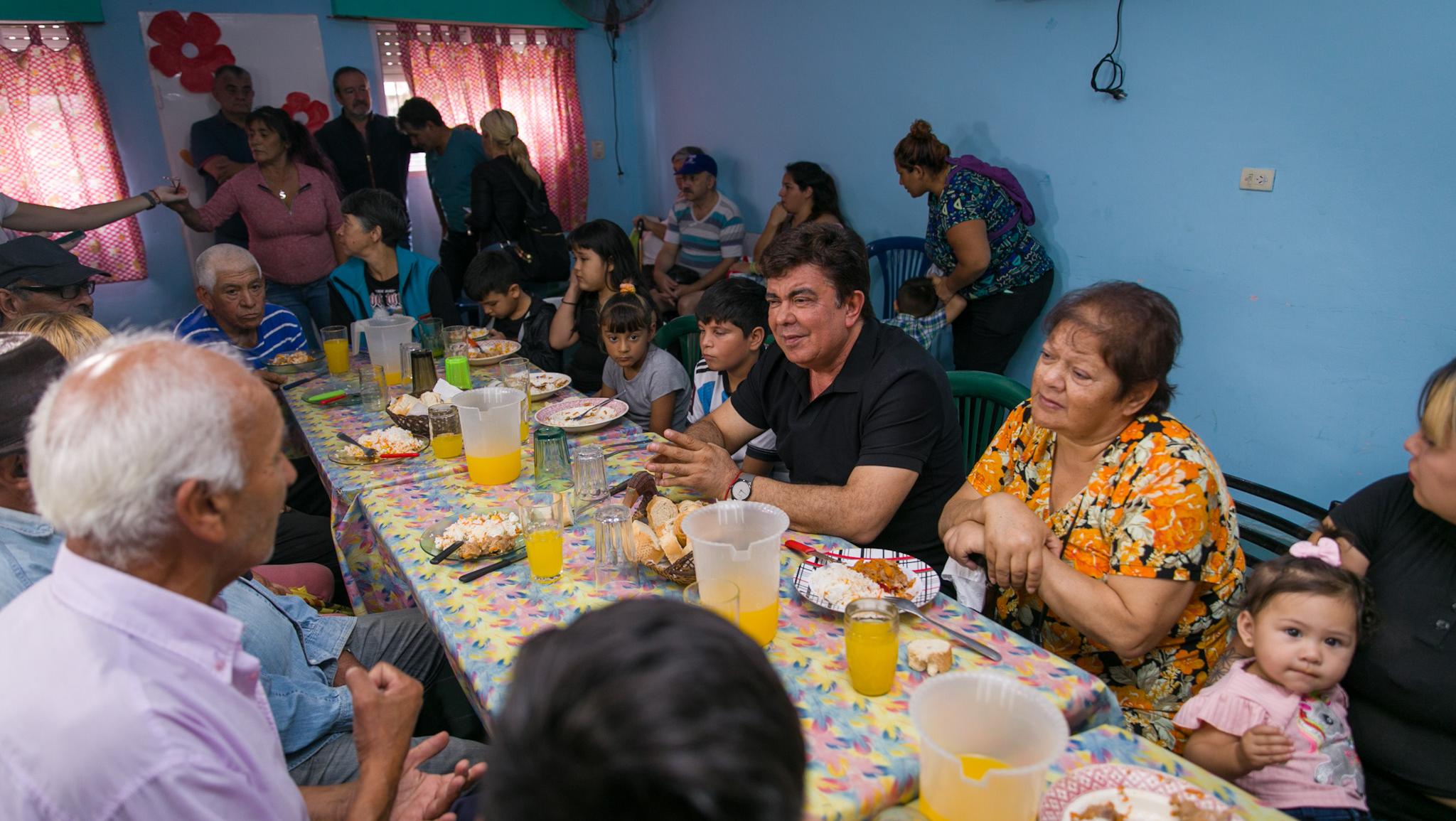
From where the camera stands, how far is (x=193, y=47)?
6.57 m

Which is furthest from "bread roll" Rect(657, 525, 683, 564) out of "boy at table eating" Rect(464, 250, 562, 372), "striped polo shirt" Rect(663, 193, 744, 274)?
"striped polo shirt" Rect(663, 193, 744, 274)

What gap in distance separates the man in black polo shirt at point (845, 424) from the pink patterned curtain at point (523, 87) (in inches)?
245

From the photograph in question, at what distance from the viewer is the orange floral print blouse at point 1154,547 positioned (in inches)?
65.6

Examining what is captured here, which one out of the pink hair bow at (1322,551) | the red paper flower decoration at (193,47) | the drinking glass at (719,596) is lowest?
the pink hair bow at (1322,551)

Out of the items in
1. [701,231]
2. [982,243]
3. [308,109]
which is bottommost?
[701,231]

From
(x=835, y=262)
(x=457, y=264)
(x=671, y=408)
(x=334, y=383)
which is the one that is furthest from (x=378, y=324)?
(x=457, y=264)

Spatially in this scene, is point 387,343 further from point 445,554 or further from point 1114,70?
point 1114,70

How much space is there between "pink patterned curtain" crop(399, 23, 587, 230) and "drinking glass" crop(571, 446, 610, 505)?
6.29 meters

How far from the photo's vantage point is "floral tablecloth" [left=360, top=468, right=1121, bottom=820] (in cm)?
125

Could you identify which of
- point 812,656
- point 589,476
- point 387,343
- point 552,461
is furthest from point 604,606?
point 387,343

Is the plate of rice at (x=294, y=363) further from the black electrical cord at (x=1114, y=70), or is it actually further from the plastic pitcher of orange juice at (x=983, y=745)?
the black electrical cord at (x=1114, y=70)

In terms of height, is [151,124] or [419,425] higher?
[151,124]

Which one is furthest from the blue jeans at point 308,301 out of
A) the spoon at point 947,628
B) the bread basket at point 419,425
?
the spoon at point 947,628

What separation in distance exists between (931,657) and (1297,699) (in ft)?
2.47
